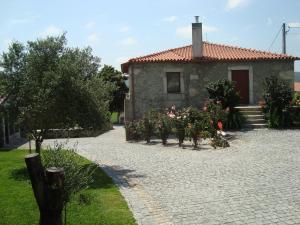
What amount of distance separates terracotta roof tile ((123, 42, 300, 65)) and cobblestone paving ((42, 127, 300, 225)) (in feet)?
22.3

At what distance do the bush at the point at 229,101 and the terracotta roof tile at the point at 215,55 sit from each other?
271 cm

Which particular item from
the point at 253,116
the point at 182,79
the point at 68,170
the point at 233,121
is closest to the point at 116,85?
the point at 182,79

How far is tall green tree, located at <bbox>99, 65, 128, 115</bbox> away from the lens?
37.7 metres

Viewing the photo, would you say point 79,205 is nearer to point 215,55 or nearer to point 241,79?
point 241,79

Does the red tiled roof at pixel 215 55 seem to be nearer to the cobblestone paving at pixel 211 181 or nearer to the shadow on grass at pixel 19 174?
the cobblestone paving at pixel 211 181

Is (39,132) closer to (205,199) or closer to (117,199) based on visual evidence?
(117,199)

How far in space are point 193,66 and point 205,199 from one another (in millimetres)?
15216

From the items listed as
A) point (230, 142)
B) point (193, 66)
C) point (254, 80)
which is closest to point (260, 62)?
point (254, 80)

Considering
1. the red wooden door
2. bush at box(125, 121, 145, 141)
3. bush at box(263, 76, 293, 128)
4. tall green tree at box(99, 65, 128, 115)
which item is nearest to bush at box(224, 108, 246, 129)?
bush at box(263, 76, 293, 128)

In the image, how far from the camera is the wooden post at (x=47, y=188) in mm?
5551

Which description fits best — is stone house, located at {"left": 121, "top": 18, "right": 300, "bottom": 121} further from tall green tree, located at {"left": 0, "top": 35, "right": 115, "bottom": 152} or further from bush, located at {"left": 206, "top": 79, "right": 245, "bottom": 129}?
tall green tree, located at {"left": 0, "top": 35, "right": 115, "bottom": 152}

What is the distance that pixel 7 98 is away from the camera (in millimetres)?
12484

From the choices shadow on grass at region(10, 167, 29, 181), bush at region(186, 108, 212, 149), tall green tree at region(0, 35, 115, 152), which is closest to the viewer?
shadow on grass at region(10, 167, 29, 181)

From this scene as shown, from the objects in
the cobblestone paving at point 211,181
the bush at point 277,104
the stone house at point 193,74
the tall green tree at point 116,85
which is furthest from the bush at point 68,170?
the tall green tree at point 116,85
